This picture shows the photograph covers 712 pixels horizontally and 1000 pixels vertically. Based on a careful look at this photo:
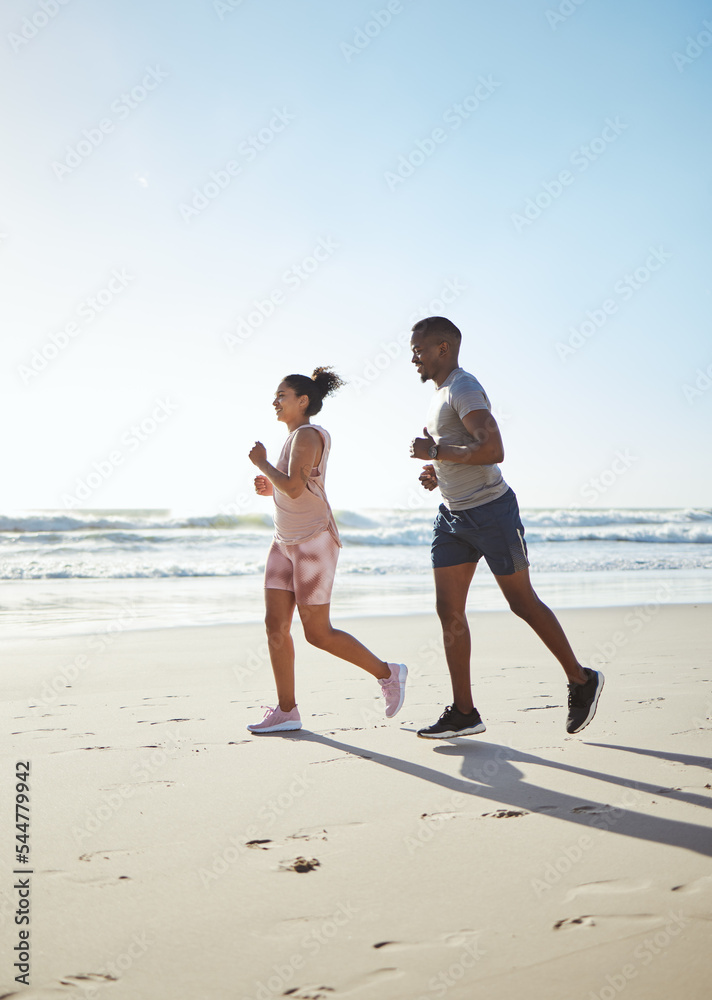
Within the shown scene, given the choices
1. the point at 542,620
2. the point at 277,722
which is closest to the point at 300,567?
the point at 277,722

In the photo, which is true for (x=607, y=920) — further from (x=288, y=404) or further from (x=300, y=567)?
(x=288, y=404)

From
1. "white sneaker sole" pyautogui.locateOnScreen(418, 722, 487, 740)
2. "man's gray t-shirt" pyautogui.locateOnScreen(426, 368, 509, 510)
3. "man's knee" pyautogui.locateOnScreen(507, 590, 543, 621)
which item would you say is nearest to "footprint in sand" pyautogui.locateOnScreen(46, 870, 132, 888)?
"white sneaker sole" pyautogui.locateOnScreen(418, 722, 487, 740)

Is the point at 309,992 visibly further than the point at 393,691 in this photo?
No

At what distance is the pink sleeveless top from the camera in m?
3.82

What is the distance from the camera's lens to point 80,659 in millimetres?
5691

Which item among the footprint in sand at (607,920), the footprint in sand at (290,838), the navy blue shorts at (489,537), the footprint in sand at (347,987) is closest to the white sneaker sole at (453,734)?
the navy blue shorts at (489,537)

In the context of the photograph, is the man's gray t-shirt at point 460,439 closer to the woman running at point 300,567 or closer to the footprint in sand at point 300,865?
the woman running at point 300,567

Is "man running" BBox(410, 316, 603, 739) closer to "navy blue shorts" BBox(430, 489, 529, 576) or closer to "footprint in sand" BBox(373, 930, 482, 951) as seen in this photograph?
"navy blue shorts" BBox(430, 489, 529, 576)

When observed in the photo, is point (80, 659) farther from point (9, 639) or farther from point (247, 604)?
point (247, 604)

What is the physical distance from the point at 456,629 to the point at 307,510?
3.05 feet

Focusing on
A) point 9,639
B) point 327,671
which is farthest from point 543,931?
point 9,639

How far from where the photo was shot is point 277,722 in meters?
3.72

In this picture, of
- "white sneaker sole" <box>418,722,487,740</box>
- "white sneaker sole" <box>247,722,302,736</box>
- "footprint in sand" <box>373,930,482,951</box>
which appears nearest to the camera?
"footprint in sand" <box>373,930,482,951</box>

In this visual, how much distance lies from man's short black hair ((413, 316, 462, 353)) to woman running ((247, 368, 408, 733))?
710 millimetres
